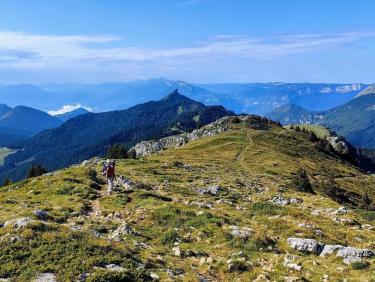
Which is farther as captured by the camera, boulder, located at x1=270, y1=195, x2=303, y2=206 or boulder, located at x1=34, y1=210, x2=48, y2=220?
boulder, located at x1=270, y1=195, x2=303, y2=206

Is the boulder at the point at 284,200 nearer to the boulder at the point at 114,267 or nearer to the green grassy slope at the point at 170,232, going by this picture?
the green grassy slope at the point at 170,232

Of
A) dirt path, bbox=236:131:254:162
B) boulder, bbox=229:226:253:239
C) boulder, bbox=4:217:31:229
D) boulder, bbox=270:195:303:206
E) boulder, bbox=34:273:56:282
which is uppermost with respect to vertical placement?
boulder, bbox=4:217:31:229

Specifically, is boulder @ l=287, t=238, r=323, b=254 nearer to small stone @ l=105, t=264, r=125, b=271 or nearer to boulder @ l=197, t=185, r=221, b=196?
small stone @ l=105, t=264, r=125, b=271

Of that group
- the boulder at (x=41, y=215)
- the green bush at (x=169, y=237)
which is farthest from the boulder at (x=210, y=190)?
the boulder at (x=41, y=215)

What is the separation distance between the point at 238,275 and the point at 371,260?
7.17 m

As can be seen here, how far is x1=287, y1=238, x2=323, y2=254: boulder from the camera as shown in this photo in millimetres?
25125

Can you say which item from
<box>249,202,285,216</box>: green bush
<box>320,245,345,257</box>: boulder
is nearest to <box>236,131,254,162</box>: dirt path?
<box>249,202,285,216</box>: green bush

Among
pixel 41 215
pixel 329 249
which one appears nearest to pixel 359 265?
pixel 329 249

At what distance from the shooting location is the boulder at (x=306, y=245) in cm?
2512

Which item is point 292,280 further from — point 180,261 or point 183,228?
point 183,228

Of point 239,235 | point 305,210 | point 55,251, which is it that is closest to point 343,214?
point 305,210

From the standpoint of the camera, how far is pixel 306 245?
1006 inches

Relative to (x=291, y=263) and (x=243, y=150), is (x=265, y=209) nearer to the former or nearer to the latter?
(x=291, y=263)

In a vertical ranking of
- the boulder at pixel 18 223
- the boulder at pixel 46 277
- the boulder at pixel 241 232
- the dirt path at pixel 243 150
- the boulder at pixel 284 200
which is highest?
the boulder at pixel 18 223
